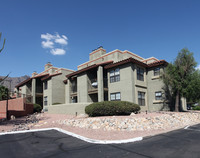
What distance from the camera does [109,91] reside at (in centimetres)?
2297

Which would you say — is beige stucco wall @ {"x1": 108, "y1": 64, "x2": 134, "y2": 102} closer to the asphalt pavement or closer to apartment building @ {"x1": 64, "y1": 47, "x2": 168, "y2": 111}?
apartment building @ {"x1": 64, "y1": 47, "x2": 168, "y2": 111}

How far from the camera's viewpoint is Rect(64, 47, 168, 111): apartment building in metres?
20.9

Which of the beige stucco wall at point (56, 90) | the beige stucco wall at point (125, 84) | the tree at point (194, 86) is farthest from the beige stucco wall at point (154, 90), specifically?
the beige stucco wall at point (56, 90)

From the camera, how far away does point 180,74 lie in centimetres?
1955

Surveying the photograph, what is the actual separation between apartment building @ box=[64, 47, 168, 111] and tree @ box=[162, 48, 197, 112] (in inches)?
56.4

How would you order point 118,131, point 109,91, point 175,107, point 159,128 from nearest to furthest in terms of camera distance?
point 118,131 → point 159,128 → point 175,107 → point 109,91

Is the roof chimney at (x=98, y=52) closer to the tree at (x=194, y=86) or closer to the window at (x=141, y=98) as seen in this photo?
the window at (x=141, y=98)

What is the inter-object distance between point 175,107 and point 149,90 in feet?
13.7

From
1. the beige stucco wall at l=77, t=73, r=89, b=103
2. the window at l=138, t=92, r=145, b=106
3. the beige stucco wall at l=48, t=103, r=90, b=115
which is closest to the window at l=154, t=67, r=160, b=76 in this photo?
the window at l=138, t=92, r=145, b=106

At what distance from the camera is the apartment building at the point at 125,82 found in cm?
2092

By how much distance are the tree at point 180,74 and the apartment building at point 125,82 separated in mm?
1432

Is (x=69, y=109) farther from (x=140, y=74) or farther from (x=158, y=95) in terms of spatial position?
(x=158, y=95)

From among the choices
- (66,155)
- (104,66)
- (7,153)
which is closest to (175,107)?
(104,66)

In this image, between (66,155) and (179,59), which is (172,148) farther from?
(179,59)
